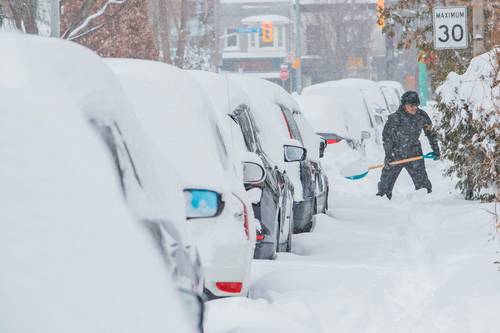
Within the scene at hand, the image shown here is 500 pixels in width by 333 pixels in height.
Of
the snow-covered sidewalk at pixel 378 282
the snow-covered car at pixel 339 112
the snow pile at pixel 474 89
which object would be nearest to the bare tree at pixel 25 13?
the snow-covered car at pixel 339 112

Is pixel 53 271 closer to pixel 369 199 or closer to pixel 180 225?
pixel 180 225

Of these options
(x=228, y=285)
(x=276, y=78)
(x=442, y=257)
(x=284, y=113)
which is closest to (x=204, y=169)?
(x=228, y=285)

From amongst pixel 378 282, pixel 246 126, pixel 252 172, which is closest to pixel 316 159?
pixel 246 126

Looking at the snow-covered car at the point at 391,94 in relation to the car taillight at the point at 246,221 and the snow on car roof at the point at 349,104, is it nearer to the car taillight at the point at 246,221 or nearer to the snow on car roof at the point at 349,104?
the snow on car roof at the point at 349,104

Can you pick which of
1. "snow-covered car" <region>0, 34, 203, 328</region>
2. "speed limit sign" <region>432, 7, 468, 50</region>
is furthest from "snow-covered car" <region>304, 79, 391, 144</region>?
"snow-covered car" <region>0, 34, 203, 328</region>

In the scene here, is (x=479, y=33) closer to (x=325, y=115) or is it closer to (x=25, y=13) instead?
(x=325, y=115)

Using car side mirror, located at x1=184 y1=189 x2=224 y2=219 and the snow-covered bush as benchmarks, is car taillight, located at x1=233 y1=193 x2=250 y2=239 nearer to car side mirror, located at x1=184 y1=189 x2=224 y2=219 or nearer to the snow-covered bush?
car side mirror, located at x1=184 y1=189 x2=224 y2=219

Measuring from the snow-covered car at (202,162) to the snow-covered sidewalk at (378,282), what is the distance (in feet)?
1.01

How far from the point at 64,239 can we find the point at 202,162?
3.53 metres

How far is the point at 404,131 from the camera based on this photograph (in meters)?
17.2

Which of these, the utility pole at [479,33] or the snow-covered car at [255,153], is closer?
the snow-covered car at [255,153]

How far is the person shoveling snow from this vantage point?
17.0 m

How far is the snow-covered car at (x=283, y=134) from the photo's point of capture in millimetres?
9836

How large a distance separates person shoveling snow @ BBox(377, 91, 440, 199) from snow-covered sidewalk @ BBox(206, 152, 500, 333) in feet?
10.8
